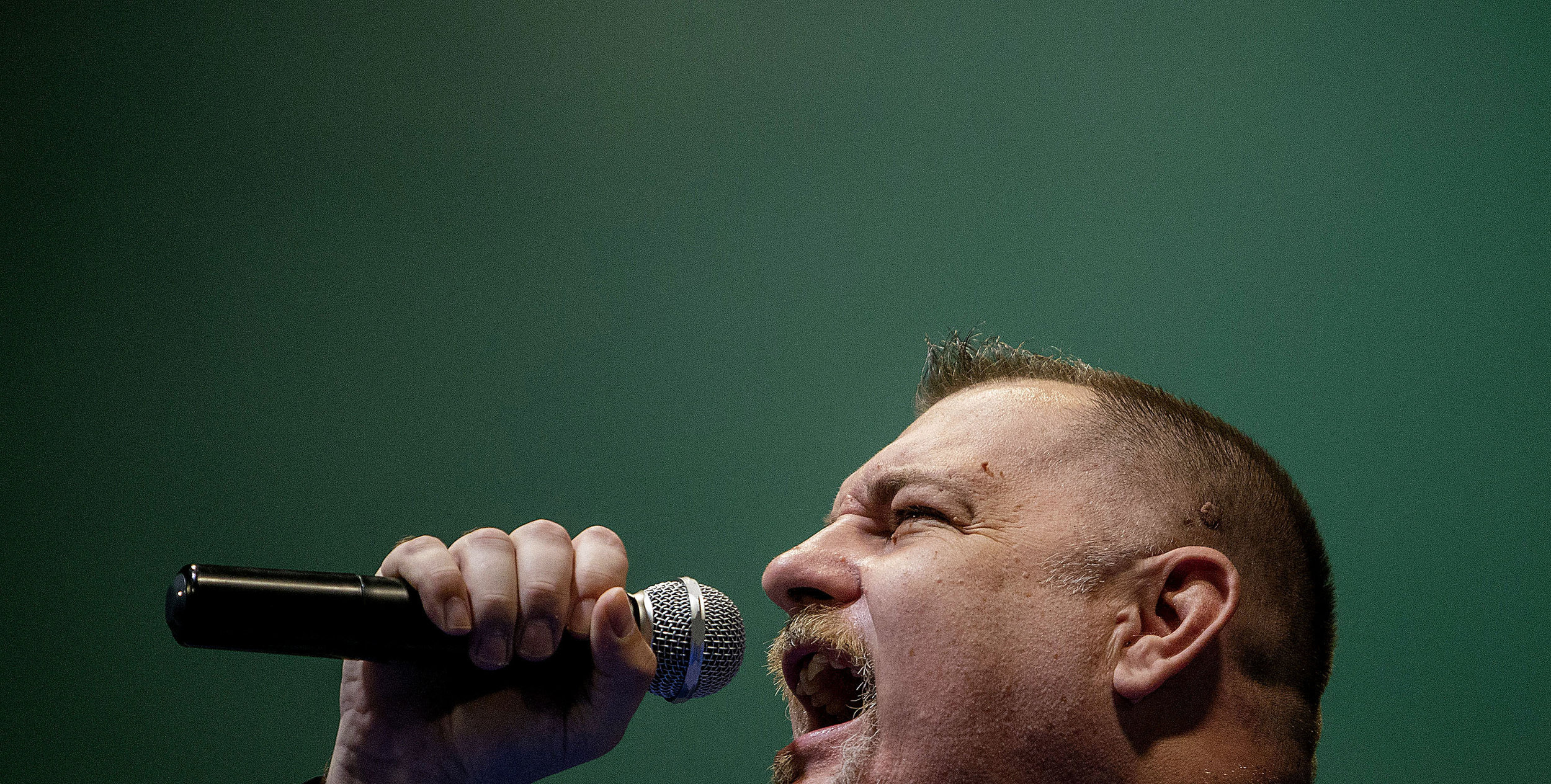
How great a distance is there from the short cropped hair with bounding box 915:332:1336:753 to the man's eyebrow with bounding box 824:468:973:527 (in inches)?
6.6

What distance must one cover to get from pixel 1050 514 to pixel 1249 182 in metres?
1.39

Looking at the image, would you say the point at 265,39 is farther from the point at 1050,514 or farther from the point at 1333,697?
the point at 1333,697

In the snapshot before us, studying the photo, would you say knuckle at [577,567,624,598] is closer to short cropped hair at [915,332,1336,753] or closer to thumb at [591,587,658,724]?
thumb at [591,587,658,724]

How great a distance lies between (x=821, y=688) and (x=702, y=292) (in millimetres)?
1125

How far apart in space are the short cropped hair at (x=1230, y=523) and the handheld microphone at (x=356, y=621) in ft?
1.47

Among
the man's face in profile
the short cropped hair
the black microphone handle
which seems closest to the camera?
the black microphone handle

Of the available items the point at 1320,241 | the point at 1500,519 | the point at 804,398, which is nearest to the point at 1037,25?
the point at 1320,241

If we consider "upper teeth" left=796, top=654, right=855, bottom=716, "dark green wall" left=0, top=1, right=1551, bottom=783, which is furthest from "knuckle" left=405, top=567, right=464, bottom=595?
"dark green wall" left=0, top=1, right=1551, bottom=783

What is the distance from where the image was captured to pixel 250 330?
6.98ft

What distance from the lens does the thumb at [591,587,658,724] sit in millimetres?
1091

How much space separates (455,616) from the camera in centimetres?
104

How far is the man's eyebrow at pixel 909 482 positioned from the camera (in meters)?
1.30

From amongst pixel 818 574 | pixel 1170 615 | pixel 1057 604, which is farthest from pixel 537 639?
pixel 1170 615

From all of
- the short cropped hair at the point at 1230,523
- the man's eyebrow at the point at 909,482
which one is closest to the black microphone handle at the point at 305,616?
the man's eyebrow at the point at 909,482
